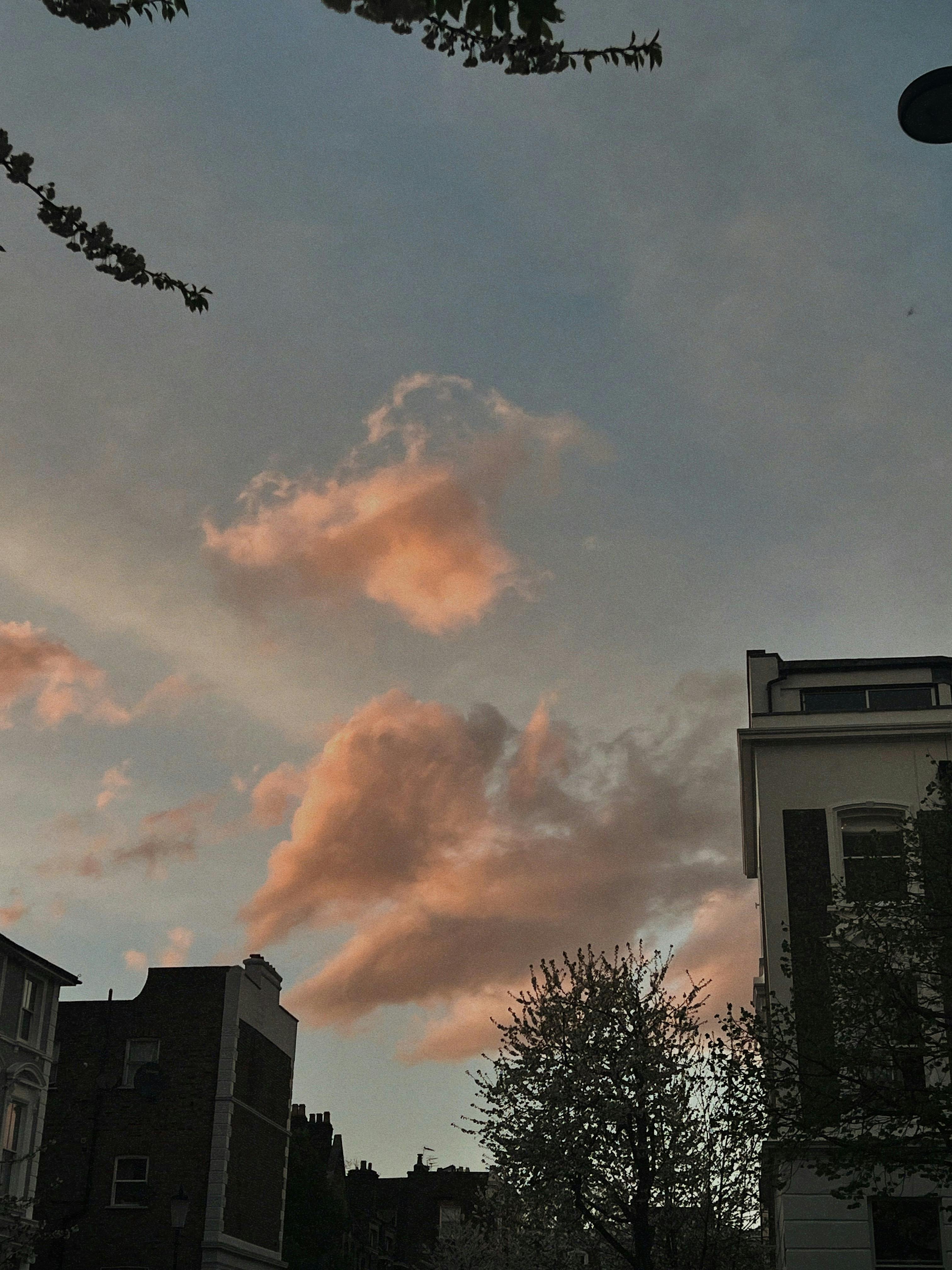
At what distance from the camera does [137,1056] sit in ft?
154

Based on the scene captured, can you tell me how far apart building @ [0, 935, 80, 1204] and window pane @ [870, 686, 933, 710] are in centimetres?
2478

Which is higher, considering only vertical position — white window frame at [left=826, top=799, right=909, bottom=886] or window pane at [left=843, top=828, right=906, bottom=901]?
white window frame at [left=826, top=799, right=909, bottom=886]

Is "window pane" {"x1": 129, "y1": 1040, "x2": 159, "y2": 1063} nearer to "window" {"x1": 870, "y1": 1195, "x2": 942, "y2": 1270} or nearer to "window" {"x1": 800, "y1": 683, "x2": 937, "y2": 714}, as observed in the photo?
"window" {"x1": 800, "y1": 683, "x2": 937, "y2": 714}

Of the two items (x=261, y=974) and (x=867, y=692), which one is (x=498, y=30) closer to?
(x=867, y=692)

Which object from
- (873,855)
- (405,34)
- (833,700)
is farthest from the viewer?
(833,700)

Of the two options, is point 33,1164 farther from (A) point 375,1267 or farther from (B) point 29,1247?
(A) point 375,1267

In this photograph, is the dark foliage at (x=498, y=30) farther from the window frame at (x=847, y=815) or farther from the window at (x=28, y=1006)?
the window at (x=28, y=1006)

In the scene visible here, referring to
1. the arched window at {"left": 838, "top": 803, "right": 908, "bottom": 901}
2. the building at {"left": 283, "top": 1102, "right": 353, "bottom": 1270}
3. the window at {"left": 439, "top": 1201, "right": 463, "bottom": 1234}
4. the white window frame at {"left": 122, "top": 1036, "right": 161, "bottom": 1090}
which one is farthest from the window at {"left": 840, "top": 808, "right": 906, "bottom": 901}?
the window at {"left": 439, "top": 1201, "right": 463, "bottom": 1234}

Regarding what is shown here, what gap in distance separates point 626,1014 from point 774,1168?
19.8 feet

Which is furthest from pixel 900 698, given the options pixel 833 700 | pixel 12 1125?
pixel 12 1125

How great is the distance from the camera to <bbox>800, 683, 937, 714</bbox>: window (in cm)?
3684

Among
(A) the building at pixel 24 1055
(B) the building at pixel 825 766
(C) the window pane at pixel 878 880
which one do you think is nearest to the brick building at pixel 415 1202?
(A) the building at pixel 24 1055

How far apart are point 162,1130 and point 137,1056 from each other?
2.85m

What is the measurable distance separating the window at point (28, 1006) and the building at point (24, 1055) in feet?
0.06
